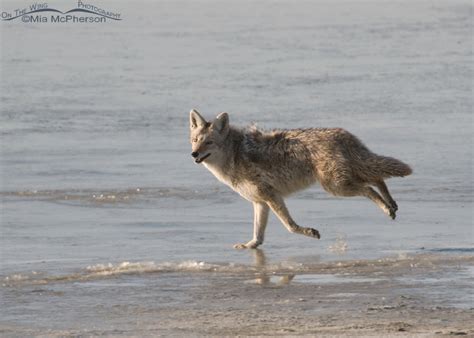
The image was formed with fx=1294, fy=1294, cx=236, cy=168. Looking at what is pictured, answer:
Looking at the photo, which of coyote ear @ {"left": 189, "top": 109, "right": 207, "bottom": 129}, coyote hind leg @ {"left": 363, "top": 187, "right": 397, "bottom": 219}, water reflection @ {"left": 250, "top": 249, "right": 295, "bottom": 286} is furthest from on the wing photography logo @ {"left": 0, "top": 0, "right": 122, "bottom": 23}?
water reflection @ {"left": 250, "top": 249, "right": 295, "bottom": 286}

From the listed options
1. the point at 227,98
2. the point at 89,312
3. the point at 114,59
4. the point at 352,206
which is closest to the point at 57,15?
the point at 114,59

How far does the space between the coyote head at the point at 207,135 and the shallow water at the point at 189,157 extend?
683mm

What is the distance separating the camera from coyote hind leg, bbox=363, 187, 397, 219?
1126 centimetres

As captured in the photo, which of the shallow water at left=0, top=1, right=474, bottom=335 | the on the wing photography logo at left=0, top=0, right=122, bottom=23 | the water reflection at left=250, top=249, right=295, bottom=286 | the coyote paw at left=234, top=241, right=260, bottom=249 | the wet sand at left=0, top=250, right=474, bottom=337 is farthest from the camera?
the on the wing photography logo at left=0, top=0, right=122, bottom=23

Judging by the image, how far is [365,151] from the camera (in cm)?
1135

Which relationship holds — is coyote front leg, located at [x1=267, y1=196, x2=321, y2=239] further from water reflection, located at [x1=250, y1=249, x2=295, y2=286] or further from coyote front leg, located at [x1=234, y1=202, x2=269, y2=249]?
water reflection, located at [x1=250, y1=249, x2=295, y2=286]

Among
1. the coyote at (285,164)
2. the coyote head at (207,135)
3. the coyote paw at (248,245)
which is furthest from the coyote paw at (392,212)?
the coyote head at (207,135)

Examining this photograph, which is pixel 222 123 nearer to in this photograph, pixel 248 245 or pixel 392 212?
pixel 248 245

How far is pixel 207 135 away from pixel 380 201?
1.66m

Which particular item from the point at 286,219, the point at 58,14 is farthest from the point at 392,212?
the point at 58,14

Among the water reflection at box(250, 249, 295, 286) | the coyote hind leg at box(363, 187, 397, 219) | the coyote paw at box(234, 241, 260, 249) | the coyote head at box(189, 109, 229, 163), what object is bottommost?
the coyote paw at box(234, 241, 260, 249)

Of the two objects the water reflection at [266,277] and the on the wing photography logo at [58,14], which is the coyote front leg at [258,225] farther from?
the on the wing photography logo at [58,14]

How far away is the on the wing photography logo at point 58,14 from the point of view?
2980 centimetres

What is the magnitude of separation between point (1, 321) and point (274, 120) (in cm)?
989
